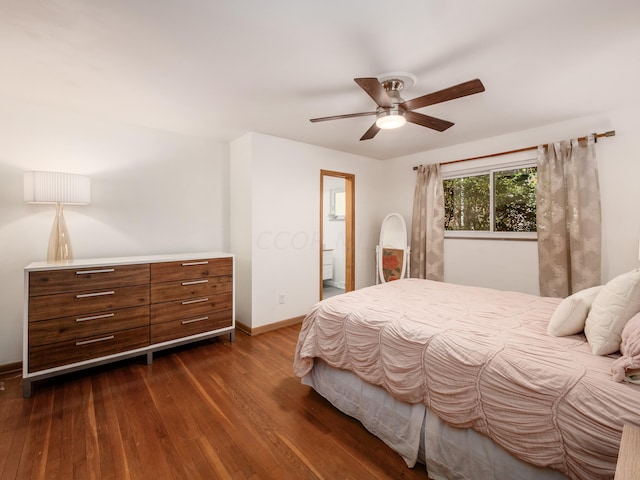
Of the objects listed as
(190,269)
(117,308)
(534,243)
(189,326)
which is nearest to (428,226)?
(534,243)

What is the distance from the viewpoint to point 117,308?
2.50 m

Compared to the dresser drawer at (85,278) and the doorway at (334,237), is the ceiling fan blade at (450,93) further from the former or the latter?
the doorway at (334,237)

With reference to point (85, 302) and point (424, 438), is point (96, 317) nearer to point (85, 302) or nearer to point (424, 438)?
point (85, 302)

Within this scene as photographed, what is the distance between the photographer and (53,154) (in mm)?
2668

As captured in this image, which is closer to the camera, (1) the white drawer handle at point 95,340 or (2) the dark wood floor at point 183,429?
(2) the dark wood floor at point 183,429

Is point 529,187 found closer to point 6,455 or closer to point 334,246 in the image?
point 334,246

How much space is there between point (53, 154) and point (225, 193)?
5.44ft

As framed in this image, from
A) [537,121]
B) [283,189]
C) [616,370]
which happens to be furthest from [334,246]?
[616,370]

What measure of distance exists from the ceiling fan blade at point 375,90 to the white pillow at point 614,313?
161cm

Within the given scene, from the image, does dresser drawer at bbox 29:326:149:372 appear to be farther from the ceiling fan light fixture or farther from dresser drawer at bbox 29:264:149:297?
the ceiling fan light fixture

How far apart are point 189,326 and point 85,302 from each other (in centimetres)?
89

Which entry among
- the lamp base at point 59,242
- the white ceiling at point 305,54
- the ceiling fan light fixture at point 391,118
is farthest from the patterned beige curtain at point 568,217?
the lamp base at point 59,242

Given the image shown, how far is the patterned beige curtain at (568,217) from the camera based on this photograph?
9.30ft

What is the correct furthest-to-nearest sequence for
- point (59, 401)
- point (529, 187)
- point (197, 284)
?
point (529, 187), point (197, 284), point (59, 401)
